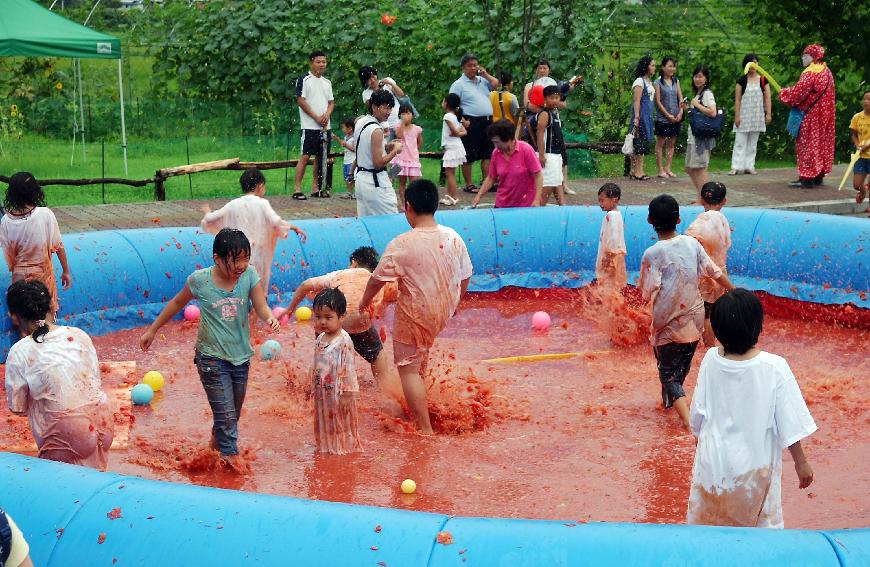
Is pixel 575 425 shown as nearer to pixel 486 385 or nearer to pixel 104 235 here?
pixel 486 385

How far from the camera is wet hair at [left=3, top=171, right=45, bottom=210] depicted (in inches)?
318

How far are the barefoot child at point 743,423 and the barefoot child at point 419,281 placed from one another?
2.64m

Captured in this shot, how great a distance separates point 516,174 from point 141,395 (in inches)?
199

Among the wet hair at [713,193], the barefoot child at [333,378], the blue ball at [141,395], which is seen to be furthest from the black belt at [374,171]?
the barefoot child at [333,378]

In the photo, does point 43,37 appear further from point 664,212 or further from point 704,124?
point 664,212

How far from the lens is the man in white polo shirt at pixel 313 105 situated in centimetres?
1423

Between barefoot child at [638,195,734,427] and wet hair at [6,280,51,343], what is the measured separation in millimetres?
3707

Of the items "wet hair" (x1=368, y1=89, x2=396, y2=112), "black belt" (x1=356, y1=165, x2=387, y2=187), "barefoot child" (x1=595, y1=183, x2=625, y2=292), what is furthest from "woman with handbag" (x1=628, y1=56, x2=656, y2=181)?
"barefoot child" (x1=595, y1=183, x2=625, y2=292)

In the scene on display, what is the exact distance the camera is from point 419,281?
23.8 feet

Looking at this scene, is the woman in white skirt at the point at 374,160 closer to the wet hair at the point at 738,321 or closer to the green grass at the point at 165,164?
the green grass at the point at 165,164

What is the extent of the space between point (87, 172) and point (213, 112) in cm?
313

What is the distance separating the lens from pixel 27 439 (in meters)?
7.32

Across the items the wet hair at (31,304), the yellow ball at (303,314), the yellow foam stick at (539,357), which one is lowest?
the yellow ball at (303,314)

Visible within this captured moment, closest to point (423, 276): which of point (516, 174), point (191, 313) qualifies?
point (191, 313)
